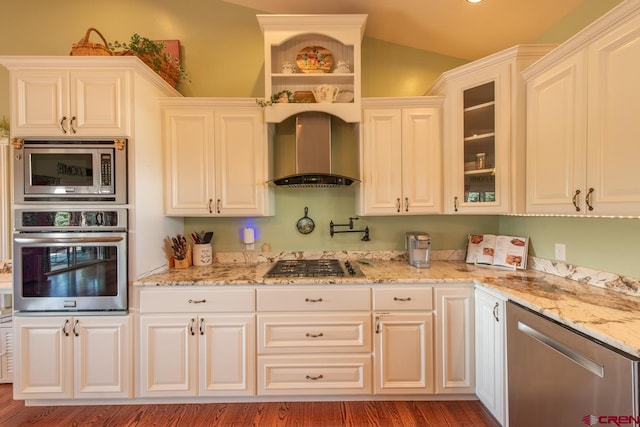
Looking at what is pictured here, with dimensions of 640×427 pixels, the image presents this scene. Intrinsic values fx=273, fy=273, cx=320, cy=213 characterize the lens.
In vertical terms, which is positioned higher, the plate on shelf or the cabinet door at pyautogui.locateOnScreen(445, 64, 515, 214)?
the plate on shelf

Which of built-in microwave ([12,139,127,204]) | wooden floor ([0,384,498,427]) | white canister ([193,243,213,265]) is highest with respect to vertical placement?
built-in microwave ([12,139,127,204])

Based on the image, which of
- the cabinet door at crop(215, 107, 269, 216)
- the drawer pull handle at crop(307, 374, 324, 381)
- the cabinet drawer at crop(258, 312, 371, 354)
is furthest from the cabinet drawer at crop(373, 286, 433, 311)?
the cabinet door at crop(215, 107, 269, 216)

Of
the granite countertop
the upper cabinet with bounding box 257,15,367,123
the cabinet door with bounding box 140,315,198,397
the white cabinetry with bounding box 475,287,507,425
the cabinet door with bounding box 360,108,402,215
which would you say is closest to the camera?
the granite countertop

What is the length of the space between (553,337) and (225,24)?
11.0 ft

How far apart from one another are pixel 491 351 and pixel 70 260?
2.84 meters

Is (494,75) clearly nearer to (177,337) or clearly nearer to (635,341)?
(635,341)

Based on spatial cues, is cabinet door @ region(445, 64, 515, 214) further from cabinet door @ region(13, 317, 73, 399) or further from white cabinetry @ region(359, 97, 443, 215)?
cabinet door @ region(13, 317, 73, 399)

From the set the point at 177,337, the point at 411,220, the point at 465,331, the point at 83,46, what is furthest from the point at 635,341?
the point at 83,46

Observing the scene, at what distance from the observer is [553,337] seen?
130cm

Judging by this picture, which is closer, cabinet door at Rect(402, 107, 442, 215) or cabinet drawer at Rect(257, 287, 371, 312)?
cabinet drawer at Rect(257, 287, 371, 312)

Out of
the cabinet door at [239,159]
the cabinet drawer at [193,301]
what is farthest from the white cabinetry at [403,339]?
the cabinet door at [239,159]

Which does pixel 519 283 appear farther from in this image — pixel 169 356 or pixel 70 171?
pixel 70 171

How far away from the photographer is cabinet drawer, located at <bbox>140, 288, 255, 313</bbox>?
6.25 feet

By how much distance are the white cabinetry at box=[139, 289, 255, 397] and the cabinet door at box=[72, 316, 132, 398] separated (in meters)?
0.18
